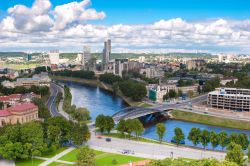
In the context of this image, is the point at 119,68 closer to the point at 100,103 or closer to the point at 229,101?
the point at 100,103

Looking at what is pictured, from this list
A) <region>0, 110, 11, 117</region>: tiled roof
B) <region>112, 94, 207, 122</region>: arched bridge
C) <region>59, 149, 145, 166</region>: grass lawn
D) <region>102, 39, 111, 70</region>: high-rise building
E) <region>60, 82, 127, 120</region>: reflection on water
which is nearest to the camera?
<region>59, 149, 145, 166</region>: grass lawn

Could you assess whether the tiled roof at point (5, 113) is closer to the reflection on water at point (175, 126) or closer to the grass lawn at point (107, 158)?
the grass lawn at point (107, 158)

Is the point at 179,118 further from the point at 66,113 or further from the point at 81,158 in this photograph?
the point at 81,158

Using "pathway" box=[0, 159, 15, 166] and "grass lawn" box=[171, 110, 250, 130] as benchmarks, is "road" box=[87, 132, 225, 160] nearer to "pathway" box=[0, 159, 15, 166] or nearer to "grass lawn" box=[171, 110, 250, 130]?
"pathway" box=[0, 159, 15, 166]

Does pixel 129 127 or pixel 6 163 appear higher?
pixel 129 127

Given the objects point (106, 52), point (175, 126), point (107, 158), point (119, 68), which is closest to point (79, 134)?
point (107, 158)

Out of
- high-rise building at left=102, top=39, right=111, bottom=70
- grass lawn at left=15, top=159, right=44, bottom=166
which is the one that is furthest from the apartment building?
high-rise building at left=102, top=39, right=111, bottom=70

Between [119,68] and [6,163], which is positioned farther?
[119,68]
